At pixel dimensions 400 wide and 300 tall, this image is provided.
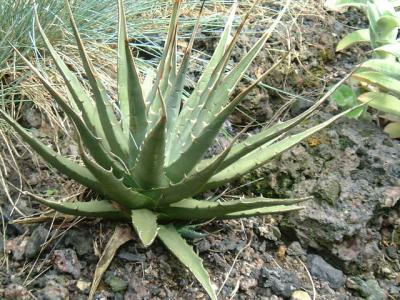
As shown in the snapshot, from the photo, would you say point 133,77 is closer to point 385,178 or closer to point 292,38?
point 385,178

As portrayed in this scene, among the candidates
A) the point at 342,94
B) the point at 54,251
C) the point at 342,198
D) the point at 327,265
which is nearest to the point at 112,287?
the point at 54,251

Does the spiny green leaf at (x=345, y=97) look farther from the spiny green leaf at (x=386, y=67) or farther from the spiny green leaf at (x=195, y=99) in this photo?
the spiny green leaf at (x=195, y=99)

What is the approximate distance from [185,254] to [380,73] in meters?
1.15

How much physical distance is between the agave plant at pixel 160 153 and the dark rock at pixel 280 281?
204mm

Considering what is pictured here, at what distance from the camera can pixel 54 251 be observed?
1.68m

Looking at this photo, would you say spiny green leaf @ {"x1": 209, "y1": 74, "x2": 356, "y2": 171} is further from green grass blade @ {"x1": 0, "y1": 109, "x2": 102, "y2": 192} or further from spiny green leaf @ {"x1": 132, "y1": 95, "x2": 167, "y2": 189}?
green grass blade @ {"x1": 0, "y1": 109, "x2": 102, "y2": 192}

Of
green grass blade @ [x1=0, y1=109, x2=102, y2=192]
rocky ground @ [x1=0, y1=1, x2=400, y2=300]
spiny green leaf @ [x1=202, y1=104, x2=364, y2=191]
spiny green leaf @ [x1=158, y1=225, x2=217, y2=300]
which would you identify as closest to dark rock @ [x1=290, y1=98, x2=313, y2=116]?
rocky ground @ [x1=0, y1=1, x2=400, y2=300]

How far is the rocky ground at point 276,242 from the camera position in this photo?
1648 mm

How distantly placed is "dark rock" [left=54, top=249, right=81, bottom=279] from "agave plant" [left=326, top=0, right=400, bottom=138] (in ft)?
4.07

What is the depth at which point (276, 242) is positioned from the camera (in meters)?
1.94

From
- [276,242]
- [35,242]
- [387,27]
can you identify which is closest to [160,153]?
[35,242]

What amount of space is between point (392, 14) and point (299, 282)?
1.18 m

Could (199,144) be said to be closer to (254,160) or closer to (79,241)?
(254,160)

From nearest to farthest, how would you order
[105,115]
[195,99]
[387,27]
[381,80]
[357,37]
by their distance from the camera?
1. [105,115]
2. [195,99]
3. [381,80]
4. [387,27]
5. [357,37]
